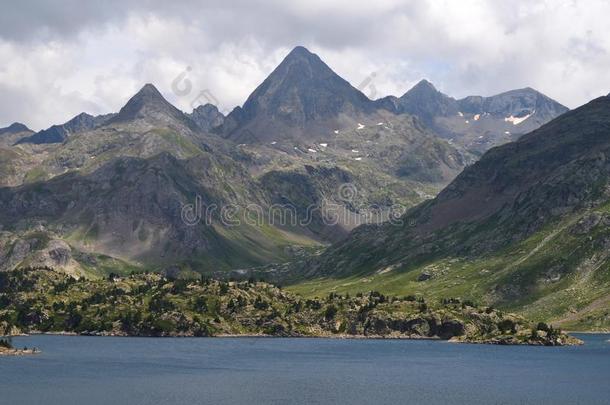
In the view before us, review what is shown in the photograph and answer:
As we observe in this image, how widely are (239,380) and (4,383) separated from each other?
166ft

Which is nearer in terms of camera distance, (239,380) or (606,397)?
(606,397)

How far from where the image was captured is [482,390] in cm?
17238

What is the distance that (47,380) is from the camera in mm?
179625

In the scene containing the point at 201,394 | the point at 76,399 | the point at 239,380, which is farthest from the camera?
the point at 239,380

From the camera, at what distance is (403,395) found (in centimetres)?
16388

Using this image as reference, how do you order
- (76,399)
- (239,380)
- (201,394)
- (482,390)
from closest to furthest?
(76,399)
(201,394)
(482,390)
(239,380)

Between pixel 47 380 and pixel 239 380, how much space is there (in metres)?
42.5

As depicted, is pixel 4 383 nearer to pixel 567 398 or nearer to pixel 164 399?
pixel 164 399

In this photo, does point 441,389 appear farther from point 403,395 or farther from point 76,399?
point 76,399

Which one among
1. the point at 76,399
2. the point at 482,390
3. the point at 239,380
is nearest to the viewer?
the point at 76,399

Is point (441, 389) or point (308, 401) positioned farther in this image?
point (441, 389)

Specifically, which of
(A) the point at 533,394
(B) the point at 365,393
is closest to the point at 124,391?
(B) the point at 365,393

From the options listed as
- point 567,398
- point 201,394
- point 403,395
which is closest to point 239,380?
point 201,394

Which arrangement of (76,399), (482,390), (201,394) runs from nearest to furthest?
(76,399) → (201,394) → (482,390)
